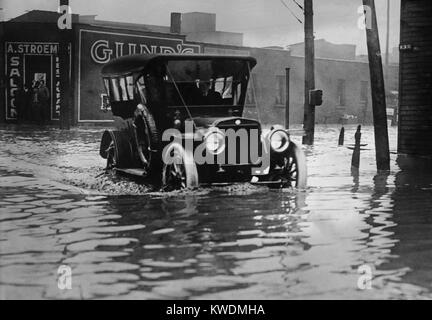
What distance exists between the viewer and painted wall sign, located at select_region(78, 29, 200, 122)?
1108 inches

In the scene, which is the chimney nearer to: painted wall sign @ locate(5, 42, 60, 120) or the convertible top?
painted wall sign @ locate(5, 42, 60, 120)

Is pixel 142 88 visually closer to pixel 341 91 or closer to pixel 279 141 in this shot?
pixel 279 141

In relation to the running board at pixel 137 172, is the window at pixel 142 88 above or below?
above

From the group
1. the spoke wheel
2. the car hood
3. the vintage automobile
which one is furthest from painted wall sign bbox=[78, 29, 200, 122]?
the car hood

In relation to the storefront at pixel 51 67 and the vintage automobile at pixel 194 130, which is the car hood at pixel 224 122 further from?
the storefront at pixel 51 67

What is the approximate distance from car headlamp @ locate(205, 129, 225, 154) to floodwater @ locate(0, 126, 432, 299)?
24.6 inches

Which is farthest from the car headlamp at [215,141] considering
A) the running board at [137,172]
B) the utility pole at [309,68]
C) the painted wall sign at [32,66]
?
the painted wall sign at [32,66]

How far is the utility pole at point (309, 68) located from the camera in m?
19.9

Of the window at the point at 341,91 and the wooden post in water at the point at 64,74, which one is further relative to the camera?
the window at the point at 341,91

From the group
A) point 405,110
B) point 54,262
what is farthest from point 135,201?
point 405,110

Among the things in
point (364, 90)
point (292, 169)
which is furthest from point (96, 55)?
point (364, 90)

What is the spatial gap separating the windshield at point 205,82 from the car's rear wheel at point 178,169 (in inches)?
A: 42.9

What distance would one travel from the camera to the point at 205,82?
11.1 meters

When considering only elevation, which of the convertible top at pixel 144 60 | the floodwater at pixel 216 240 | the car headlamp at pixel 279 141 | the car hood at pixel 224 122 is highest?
the convertible top at pixel 144 60
